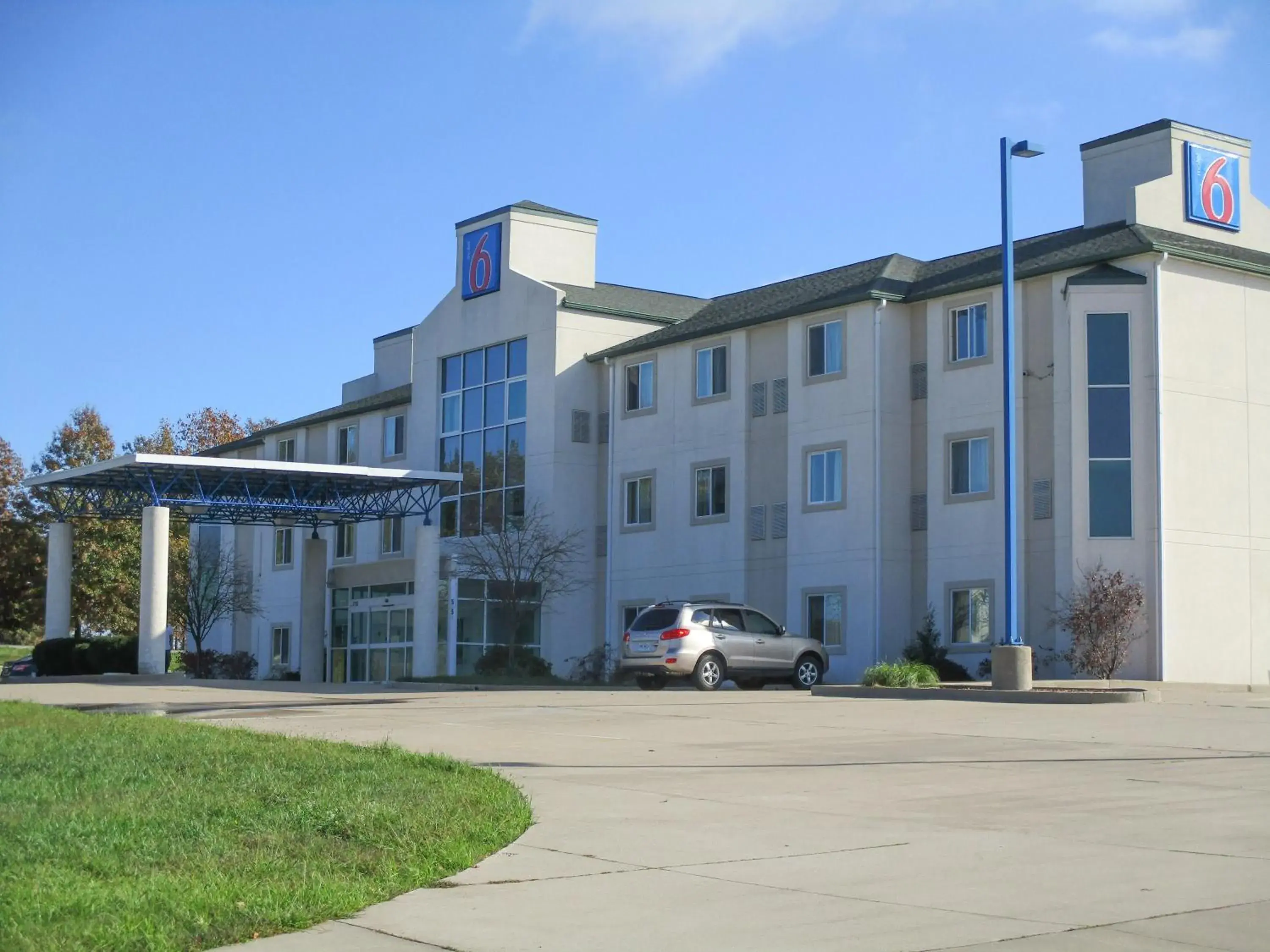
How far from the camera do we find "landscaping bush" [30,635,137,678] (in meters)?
47.2

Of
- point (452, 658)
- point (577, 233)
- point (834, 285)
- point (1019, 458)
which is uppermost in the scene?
point (577, 233)

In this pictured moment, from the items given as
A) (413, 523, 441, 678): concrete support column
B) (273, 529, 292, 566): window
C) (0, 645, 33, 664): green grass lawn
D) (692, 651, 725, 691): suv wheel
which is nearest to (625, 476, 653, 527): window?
(413, 523, 441, 678): concrete support column

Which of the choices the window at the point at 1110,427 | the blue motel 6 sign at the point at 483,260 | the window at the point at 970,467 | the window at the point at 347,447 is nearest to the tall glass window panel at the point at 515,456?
the blue motel 6 sign at the point at 483,260

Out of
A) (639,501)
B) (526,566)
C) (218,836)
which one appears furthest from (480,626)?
(218,836)

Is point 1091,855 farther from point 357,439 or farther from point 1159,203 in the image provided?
point 357,439

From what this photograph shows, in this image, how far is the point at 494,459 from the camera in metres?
48.0

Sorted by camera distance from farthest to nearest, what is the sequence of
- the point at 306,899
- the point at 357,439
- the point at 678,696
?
the point at 357,439, the point at 678,696, the point at 306,899

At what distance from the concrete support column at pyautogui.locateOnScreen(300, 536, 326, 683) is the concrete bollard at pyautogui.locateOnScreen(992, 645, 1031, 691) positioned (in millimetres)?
29236

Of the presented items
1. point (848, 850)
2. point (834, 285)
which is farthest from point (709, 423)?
point (848, 850)

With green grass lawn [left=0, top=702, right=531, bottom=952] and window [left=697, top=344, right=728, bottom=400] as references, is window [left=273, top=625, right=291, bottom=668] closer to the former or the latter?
window [left=697, top=344, right=728, bottom=400]

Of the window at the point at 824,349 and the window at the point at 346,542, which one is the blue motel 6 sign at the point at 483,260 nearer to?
the window at the point at 346,542

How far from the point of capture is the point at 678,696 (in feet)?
89.1

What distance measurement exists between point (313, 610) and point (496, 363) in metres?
10.3

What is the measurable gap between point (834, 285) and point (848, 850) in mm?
32392
